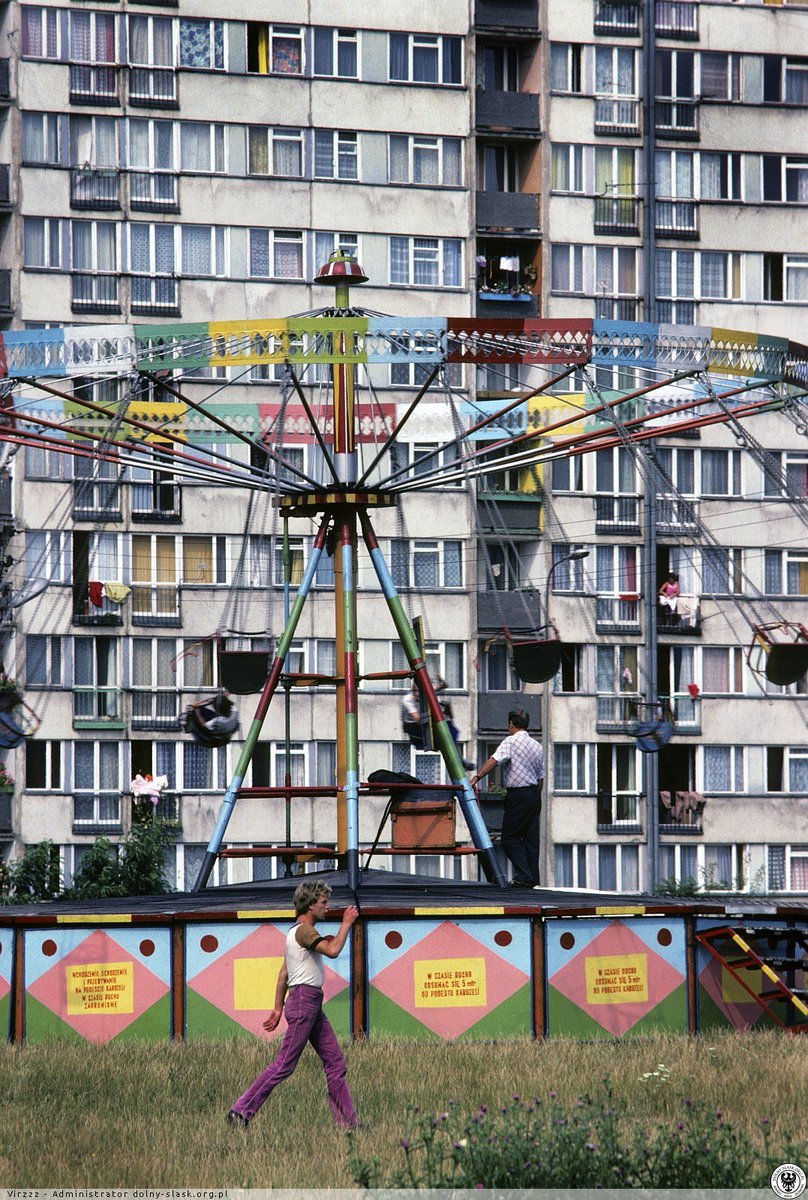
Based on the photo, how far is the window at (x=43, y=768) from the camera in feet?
216

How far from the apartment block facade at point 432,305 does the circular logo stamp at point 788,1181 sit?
162 feet

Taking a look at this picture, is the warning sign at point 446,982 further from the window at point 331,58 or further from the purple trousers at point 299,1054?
the window at point 331,58

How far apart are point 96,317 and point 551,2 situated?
57.0 feet

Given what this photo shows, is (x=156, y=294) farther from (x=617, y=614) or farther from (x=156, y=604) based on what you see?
(x=617, y=614)

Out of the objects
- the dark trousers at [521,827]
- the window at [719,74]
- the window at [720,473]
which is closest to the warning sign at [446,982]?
the dark trousers at [521,827]

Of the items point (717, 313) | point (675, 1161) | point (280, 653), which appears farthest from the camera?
point (717, 313)

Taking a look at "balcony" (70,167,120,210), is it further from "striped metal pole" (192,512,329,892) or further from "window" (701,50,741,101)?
"striped metal pole" (192,512,329,892)

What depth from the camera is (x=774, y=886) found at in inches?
2771

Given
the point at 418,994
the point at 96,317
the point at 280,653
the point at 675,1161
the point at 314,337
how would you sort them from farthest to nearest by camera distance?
1. the point at 96,317
2. the point at 280,653
3. the point at 314,337
4. the point at 418,994
5. the point at 675,1161

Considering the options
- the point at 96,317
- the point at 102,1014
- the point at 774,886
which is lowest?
the point at 774,886

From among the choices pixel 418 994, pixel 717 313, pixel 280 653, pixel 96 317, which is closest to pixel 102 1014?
pixel 418 994

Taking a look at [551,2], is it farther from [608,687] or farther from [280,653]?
[280,653]

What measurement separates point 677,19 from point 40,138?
20.5m

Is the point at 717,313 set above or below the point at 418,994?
above
